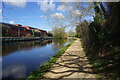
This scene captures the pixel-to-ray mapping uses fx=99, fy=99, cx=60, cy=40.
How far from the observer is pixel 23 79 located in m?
5.08

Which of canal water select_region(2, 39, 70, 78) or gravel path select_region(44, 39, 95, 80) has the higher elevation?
gravel path select_region(44, 39, 95, 80)

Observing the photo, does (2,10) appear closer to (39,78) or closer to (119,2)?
(39,78)

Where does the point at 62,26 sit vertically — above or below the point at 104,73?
above

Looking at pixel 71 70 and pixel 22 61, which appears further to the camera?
pixel 22 61

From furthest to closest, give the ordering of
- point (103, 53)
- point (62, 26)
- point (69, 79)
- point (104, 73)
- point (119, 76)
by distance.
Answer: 1. point (62, 26)
2. point (103, 53)
3. point (104, 73)
4. point (69, 79)
5. point (119, 76)

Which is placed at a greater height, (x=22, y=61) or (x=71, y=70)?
(x=71, y=70)

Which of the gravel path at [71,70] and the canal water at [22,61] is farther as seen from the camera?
the canal water at [22,61]

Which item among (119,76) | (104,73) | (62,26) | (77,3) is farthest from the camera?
(62,26)

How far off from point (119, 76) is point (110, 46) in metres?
2.47

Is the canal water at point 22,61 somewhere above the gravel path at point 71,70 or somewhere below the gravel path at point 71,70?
below

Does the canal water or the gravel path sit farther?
the canal water

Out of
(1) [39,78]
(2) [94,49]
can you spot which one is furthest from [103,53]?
(1) [39,78]

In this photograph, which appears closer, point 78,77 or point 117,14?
point 117,14

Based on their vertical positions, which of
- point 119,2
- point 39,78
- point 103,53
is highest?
point 119,2
